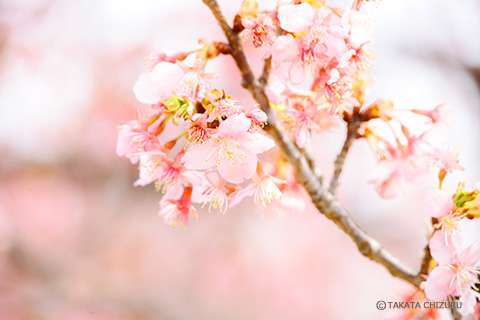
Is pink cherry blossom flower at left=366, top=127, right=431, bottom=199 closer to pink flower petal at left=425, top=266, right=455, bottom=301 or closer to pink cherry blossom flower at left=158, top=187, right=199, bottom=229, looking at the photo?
pink flower petal at left=425, top=266, right=455, bottom=301

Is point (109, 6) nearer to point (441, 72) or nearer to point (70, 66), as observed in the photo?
point (70, 66)

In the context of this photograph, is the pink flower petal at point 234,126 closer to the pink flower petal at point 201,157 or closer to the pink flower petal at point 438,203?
the pink flower petal at point 201,157

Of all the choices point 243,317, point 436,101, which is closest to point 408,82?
point 436,101

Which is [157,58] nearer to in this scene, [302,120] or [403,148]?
[302,120]

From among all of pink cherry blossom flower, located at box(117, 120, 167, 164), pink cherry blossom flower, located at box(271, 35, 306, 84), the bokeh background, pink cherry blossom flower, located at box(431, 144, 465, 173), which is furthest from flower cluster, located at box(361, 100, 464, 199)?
the bokeh background

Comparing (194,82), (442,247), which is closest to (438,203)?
(442,247)

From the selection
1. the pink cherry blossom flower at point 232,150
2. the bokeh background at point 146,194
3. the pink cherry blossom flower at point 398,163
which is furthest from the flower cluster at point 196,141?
the bokeh background at point 146,194
